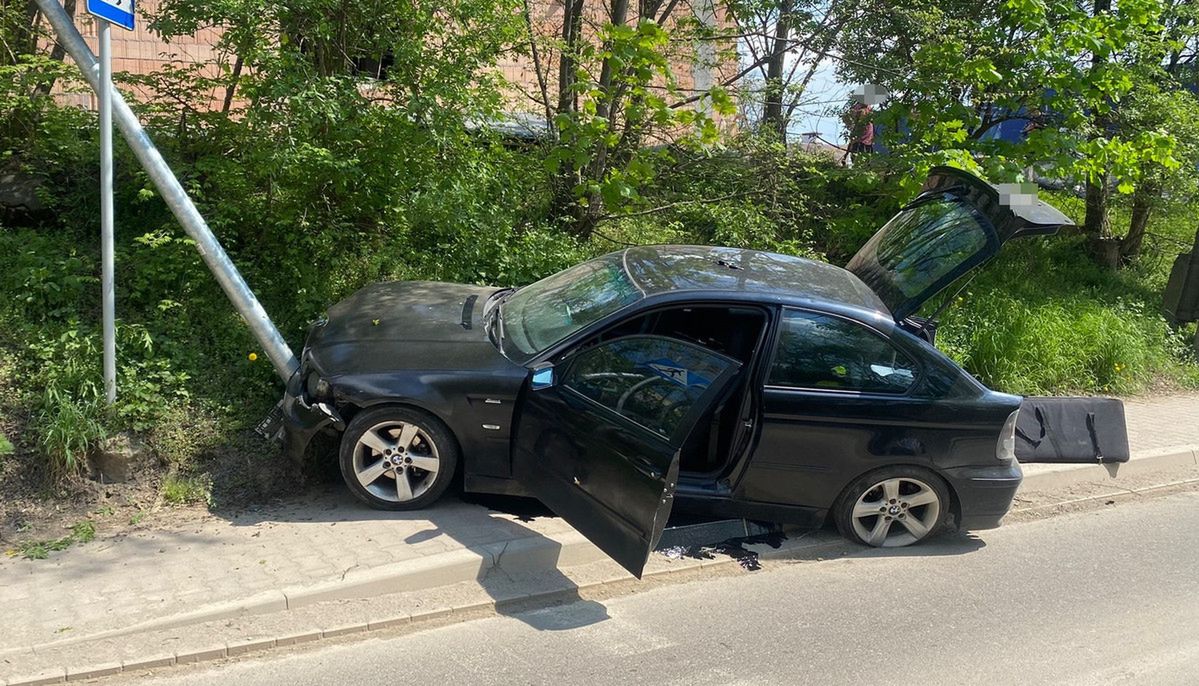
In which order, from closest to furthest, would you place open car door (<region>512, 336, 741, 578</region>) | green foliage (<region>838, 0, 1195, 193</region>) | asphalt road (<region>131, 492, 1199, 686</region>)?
asphalt road (<region>131, 492, 1199, 686</region>) → open car door (<region>512, 336, 741, 578</region>) → green foliage (<region>838, 0, 1195, 193</region>)

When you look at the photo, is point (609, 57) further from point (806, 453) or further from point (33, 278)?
point (33, 278)

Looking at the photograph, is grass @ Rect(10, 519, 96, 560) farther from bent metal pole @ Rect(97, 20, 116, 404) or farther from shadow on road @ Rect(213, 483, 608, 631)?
bent metal pole @ Rect(97, 20, 116, 404)

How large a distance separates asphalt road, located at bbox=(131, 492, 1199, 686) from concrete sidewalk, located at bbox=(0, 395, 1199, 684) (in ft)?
1.20

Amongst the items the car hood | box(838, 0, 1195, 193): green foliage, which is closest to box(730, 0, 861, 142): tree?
box(838, 0, 1195, 193): green foliage

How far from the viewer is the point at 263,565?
462 cm

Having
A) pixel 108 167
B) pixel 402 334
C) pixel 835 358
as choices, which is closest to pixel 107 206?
pixel 108 167

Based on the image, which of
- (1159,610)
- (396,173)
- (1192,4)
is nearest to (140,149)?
(396,173)

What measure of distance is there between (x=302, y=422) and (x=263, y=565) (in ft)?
2.83

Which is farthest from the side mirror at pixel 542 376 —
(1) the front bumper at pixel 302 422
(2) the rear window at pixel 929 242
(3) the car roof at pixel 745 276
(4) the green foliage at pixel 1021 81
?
(4) the green foliage at pixel 1021 81

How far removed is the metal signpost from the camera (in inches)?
208

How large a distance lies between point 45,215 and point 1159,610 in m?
8.33

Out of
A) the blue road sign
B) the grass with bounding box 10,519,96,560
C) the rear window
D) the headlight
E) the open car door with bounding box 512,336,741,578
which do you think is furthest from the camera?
the rear window

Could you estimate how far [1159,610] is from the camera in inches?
196

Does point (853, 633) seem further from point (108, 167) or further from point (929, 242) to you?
point (108, 167)
